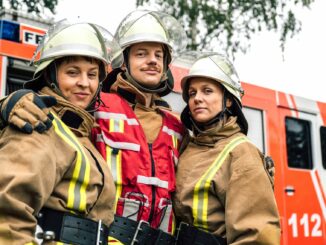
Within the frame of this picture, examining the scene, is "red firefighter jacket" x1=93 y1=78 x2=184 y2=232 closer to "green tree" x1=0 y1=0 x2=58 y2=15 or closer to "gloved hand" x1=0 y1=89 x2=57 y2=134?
"gloved hand" x1=0 y1=89 x2=57 y2=134

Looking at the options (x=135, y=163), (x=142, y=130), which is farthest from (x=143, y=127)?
(x=135, y=163)

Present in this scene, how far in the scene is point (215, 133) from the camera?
3148 mm

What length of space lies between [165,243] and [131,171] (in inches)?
17.5

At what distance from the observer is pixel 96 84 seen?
2.72 meters

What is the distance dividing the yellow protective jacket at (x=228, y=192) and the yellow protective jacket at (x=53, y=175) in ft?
1.86

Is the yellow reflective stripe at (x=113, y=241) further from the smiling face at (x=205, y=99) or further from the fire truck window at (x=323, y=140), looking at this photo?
the fire truck window at (x=323, y=140)

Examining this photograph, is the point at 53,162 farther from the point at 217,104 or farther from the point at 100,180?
the point at 217,104

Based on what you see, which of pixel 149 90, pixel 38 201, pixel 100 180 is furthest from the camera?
pixel 149 90

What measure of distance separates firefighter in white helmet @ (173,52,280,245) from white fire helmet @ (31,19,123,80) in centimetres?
69

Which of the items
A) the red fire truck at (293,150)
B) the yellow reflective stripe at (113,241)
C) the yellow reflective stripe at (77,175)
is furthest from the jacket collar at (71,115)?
→ the red fire truck at (293,150)

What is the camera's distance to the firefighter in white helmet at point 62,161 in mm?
2076

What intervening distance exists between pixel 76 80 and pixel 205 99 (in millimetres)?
897

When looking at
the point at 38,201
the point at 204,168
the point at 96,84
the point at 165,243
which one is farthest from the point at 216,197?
the point at 38,201

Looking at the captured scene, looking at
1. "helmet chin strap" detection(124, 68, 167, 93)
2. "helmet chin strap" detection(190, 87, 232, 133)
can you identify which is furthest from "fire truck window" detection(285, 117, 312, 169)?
"helmet chin strap" detection(124, 68, 167, 93)
